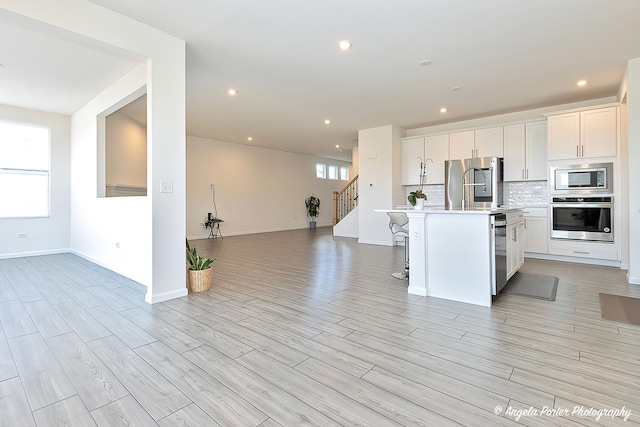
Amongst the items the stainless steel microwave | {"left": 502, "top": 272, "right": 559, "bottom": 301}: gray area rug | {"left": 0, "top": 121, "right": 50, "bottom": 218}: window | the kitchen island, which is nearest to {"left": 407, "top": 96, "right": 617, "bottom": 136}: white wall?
the stainless steel microwave

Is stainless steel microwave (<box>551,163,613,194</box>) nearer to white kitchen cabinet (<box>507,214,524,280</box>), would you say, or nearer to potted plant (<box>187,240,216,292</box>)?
white kitchen cabinet (<box>507,214,524,280</box>)

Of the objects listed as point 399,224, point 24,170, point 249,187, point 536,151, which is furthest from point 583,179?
point 24,170

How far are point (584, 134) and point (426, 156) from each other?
2.78 metres

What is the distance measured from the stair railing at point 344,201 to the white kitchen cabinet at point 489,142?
530 cm

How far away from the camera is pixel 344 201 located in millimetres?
11867

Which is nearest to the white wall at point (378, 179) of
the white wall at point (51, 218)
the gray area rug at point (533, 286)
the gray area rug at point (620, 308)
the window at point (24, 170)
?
the gray area rug at point (533, 286)

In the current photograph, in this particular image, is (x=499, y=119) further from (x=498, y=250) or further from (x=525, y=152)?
(x=498, y=250)

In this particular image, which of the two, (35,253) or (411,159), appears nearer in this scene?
(35,253)

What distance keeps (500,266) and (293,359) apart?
2530 millimetres

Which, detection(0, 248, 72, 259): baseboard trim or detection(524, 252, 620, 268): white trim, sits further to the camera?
detection(0, 248, 72, 259): baseboard trim

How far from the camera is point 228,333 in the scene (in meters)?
2.47

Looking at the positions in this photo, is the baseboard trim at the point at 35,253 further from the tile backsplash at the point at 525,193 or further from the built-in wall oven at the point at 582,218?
the built-in wall oven at the point at 582,218

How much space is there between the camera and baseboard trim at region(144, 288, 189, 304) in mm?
3209

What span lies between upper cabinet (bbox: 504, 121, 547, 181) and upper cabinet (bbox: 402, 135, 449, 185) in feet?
3.88
